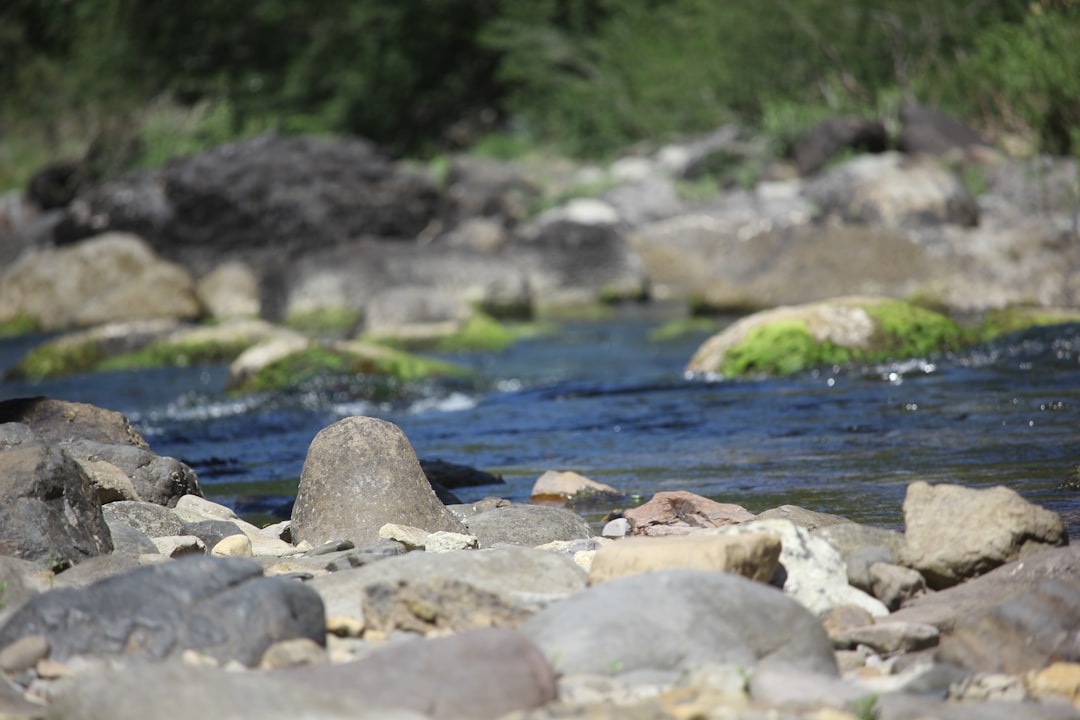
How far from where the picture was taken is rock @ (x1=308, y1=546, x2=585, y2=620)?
3.77 m

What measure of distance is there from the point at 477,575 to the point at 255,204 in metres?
17.2

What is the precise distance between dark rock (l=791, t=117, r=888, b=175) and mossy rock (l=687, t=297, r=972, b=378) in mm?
10332

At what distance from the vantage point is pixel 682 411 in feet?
28.7

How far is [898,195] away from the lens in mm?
16688

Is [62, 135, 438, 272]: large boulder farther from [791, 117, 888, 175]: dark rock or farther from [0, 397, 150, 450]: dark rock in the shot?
[0, 397, 150, 450]: dark rock

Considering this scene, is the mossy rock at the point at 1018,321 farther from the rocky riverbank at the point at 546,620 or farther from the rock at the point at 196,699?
the rock at the point at 196,699

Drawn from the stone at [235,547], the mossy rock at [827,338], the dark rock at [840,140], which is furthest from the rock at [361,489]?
the dark rock at [840,140]

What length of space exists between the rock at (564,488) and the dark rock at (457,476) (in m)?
0.52

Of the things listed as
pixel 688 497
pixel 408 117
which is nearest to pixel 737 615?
pixel 688 497

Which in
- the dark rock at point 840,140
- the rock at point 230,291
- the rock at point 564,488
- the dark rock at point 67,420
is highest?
the dark rock at point 840,140

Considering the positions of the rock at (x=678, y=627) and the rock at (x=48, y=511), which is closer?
the rock at (x=678, y=627)

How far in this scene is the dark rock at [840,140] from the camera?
20.2 meters

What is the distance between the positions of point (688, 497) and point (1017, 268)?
9294mm

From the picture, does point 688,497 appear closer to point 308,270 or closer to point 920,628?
point 920,628
